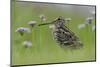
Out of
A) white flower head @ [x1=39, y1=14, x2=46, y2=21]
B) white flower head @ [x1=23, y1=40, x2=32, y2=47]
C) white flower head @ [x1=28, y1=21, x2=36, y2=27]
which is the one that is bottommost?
white flower head @ [x1=23, y1=40, x2=32, y2=47]

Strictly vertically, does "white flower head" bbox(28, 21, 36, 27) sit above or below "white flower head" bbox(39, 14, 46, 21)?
below

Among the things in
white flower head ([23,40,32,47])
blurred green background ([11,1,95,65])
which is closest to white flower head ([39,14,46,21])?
blurred green background ([11,1,95,65])

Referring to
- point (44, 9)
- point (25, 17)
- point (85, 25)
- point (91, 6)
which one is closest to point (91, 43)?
point (85, 25)

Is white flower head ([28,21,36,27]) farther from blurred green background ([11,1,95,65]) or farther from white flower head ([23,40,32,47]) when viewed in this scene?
white flower head ([23,40,32,47])

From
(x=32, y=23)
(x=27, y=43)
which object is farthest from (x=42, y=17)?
(x=27, y=43)

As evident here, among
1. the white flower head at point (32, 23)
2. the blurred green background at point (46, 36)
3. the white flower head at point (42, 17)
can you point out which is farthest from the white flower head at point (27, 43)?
the white flower head at point (42, 17)

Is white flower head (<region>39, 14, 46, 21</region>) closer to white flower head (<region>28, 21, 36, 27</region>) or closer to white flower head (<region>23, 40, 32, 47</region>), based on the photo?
white flower head (<region>28, 21, 36, 27</region>)

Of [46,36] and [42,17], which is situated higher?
[42,17]

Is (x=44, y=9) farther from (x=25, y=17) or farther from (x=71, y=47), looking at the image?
(x=71, y=47)

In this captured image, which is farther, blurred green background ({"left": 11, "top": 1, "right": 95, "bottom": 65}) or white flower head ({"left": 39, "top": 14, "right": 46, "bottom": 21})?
white flower head ({"left": 39, "top": 14, "right": 46, "bottom": 21})

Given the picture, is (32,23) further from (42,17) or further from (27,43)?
(27,43)
